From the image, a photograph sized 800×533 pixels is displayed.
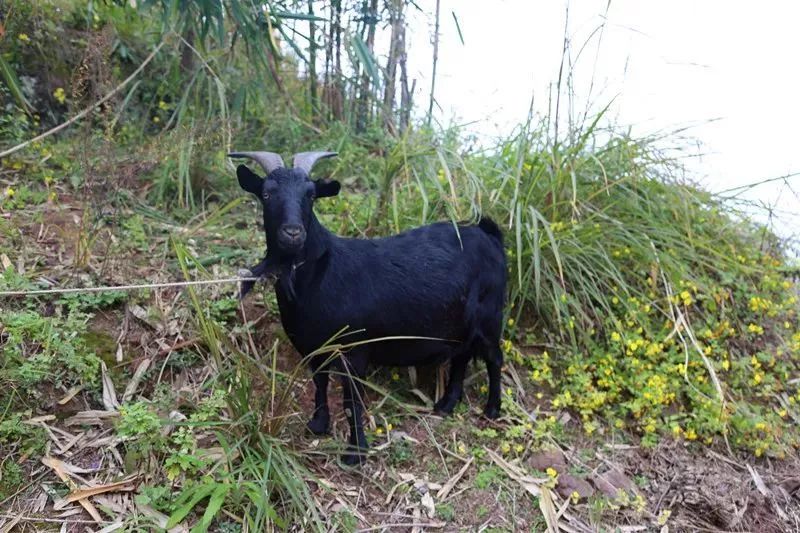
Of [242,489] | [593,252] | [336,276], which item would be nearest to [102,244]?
[336,276]

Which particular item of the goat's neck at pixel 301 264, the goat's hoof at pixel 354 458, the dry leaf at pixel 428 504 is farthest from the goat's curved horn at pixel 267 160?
the dry leaf at pixel 428 504

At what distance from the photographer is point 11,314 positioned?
11.0ft

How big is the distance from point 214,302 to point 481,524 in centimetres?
197

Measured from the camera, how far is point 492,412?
155 inches

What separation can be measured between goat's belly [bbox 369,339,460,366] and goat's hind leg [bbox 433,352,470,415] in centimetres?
16

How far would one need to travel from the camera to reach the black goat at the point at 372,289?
3.26 meters

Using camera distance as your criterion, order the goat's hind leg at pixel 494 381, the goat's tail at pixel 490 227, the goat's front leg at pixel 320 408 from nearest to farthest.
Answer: the goat's front leg at pixel 320 408 < the goat's hind leg at pixel 494 381 < the goat's tail at pixel 490 227

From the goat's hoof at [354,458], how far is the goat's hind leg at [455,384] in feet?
2.21

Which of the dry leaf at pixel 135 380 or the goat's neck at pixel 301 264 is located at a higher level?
the goat's neck at pixel 301 264

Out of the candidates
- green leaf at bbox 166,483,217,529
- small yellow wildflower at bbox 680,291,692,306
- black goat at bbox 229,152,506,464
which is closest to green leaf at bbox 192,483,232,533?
green leaf at bbox 166,483,217,529

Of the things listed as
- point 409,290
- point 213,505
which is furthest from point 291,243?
point 213,505

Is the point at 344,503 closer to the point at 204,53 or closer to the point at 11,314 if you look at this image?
the point at 11,314

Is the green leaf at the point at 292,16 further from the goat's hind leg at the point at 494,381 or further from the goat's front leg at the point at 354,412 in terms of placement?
the goat's hind leg at the point at 494,381

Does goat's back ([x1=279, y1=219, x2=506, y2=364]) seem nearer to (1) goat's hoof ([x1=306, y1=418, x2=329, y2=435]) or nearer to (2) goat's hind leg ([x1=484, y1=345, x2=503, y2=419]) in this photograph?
(2) goat's hind leg ([x1=484, y1=345, x2=503, y2=419])
